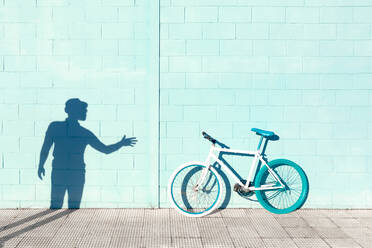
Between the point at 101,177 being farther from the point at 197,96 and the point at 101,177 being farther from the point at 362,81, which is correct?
the point at 362,81

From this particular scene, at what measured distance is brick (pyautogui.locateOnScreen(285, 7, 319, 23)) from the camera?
6.43 metres

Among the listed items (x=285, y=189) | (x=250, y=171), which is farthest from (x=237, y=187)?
(x=285, y=189)

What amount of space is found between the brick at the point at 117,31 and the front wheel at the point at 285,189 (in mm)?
2617

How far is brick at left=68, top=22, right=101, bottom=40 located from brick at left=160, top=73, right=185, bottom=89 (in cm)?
109

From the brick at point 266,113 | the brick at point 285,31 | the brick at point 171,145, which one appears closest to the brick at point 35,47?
the brick at point 171,145

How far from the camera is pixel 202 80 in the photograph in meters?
6.50

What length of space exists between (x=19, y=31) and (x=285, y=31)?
3.61 m

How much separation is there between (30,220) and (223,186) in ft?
8.52

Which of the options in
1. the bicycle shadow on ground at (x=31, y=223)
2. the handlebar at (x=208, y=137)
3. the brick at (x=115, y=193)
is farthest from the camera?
the brick at (x=115, y=193)

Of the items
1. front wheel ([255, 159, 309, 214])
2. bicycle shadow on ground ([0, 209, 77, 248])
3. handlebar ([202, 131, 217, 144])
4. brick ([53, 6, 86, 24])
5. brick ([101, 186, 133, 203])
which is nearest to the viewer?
bicycle shadow on ground ([0, 209, 77, 248])

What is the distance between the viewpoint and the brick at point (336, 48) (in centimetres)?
648

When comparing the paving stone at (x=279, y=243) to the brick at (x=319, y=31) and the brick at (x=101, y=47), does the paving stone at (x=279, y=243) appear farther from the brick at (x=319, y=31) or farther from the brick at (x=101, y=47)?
the brick at (x=101, y=47)

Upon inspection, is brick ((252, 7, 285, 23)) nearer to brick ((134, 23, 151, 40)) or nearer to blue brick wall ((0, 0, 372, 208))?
blue brick wall ((0, 0, 372, 208))

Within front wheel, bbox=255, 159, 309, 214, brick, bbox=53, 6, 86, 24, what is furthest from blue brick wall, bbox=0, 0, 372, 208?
front wheel, bbox=255, 159, 309, 214
